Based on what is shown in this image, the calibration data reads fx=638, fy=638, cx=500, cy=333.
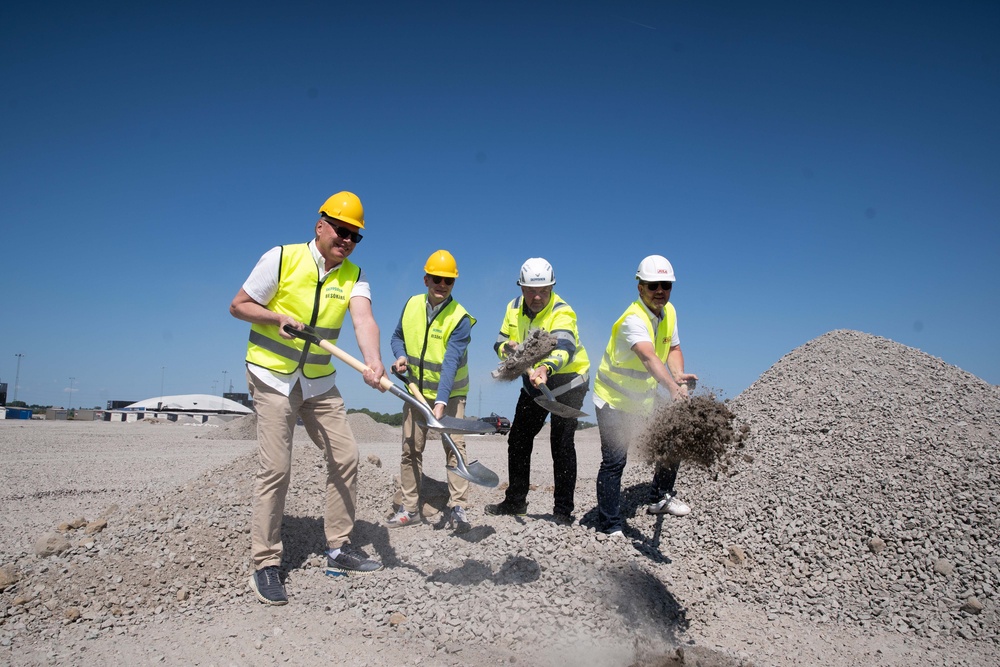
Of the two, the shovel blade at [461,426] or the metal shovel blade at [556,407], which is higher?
the metal shovel blade at [556,407]

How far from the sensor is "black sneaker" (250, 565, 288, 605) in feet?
12.6

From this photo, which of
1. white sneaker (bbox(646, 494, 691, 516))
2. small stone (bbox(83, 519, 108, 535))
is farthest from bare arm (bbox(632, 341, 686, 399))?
small stone (bbox(83, 519, 108, 535))

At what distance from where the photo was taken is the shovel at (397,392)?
393 centimetres

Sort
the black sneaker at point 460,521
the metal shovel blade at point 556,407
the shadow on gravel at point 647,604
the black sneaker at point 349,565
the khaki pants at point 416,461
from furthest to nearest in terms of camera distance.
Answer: the khaki pants at point 416,461, the black sneaker at point 460,521, the metal shovel blade at point 556,407, the black sneaker at point 349,565, the shadow on gravel at point 647,604

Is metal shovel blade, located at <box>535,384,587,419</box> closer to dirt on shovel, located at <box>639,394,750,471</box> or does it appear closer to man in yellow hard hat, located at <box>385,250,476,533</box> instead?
dirt on shovel, located at <box>639,394,750,471</box>

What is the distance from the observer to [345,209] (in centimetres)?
407

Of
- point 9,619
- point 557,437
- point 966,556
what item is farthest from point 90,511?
point 966,556

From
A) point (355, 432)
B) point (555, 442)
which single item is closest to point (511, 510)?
point (555, 442)

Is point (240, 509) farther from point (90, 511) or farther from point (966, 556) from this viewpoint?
point (966, 556)

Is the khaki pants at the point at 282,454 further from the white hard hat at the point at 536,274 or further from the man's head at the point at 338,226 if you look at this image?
the white hard hat at the point at 536,274

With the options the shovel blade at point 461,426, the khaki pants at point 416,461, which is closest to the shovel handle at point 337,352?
the shovel blade at point 461,426

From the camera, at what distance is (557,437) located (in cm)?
521

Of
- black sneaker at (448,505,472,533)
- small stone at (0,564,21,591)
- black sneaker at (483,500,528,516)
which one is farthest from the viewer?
black sneaker at (483,500,528,516)

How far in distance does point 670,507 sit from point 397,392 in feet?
8.20
